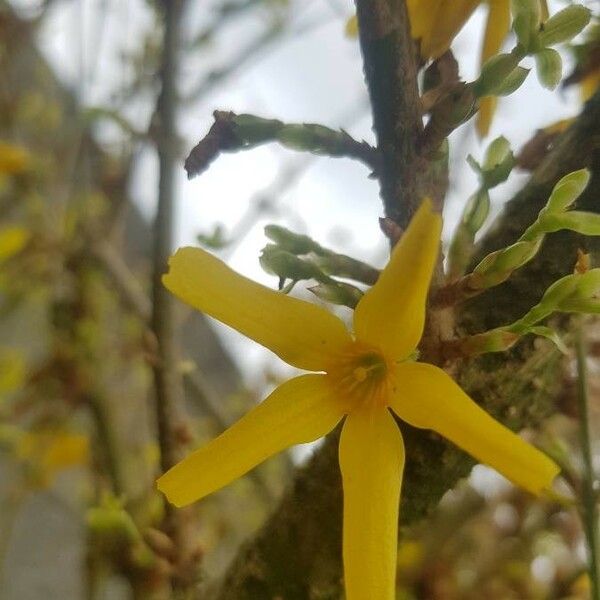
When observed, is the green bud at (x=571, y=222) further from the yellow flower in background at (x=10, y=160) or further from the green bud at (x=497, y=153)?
the yellow flower in background at (x=10, y=160)

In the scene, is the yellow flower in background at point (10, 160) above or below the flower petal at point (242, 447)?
above

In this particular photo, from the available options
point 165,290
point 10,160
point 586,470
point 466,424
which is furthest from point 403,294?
point 10,160

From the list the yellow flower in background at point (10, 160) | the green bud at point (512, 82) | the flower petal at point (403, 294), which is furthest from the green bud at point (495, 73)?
the yellow flower in background at point (10, 160)

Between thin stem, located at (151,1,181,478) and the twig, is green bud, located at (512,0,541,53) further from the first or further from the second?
thin stem, located at (151,1,181,478)

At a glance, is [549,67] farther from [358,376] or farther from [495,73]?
[358,376]

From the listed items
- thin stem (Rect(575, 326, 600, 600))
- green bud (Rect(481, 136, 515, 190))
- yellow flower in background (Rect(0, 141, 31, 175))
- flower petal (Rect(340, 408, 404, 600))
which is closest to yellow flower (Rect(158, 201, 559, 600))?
flower petal (Rect(340, 408, 404, 600))

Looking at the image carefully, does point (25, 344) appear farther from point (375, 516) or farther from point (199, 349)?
point (375, 516)
